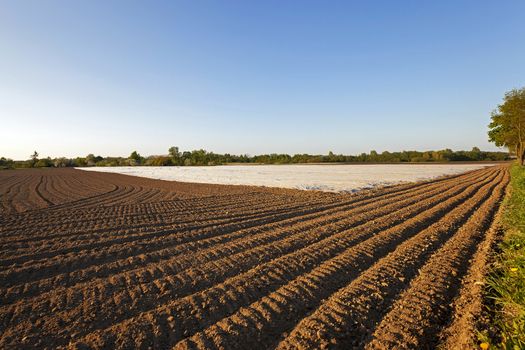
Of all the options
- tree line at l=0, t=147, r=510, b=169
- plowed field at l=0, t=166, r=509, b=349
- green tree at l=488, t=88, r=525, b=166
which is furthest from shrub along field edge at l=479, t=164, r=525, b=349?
tree line at l=0, t=147, r=510, b=169

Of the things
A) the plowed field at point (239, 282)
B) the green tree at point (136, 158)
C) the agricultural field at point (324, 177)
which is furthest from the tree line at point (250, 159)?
the plowed field at point (239, 282)

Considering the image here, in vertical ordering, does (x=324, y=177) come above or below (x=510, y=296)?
below

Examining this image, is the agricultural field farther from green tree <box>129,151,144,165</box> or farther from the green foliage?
green tree <box>129,151,144,165</box>

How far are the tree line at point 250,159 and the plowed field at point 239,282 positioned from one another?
304 feet

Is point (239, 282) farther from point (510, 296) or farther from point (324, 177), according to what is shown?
point (324, 177)

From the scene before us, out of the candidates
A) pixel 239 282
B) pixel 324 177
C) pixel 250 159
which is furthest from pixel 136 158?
pixel 239 282

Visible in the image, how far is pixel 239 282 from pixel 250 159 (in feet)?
394

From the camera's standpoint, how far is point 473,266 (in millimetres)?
5078

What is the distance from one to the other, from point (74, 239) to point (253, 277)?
18.3 ft

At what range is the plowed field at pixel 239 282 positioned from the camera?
3332 mm

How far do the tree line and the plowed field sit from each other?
9263 cm

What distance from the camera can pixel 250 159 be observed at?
12425cm

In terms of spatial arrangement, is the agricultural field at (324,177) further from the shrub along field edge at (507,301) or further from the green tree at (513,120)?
the shrub along field edge at (507,301)

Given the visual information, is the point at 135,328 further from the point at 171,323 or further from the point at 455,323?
the point at 455,323
